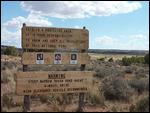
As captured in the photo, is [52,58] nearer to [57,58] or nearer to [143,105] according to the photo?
[57,58]

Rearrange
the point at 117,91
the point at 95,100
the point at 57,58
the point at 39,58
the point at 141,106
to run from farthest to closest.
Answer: the point at 117,91
the point at 95,100
the point at 141,106
the point at 57,58
the point at 39,58

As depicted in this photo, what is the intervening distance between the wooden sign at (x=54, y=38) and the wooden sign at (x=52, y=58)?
0.22 meters

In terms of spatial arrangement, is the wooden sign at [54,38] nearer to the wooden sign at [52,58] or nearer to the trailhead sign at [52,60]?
the trailhead sign at [52,60]

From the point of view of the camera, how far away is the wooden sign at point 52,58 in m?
5.16

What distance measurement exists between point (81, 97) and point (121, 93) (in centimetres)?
225

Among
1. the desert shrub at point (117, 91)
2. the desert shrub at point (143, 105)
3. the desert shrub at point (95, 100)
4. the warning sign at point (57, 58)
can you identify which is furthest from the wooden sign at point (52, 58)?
the desert shrub at point (143, 105)

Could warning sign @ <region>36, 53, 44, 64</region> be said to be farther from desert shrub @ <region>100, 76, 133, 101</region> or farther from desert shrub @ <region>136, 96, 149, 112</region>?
desert shrub @ <region>136, 96, 149, 112</region>

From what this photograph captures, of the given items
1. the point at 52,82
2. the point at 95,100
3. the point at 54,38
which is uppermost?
the point at 54,38

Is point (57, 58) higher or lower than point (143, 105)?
higher

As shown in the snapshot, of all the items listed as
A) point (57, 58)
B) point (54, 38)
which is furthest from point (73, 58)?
point (54, 38)

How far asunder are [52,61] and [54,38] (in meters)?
0.73

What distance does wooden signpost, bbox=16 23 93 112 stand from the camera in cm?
518

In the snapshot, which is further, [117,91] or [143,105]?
[117,91]

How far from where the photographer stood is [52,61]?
5309 millimetres
